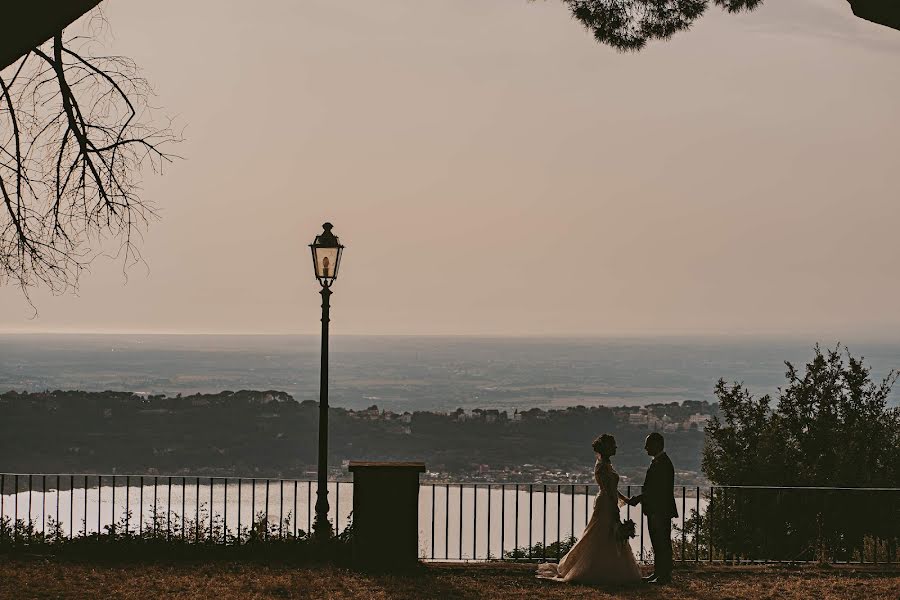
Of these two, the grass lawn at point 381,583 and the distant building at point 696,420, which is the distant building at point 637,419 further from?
the grass lawn at point 381,583

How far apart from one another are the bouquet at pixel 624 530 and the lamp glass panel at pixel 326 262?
4.53 meters

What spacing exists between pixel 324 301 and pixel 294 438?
54410 millimetres

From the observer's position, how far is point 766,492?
946 inches

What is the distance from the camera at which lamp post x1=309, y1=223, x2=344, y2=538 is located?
40.6ft

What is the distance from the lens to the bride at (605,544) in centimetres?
1076

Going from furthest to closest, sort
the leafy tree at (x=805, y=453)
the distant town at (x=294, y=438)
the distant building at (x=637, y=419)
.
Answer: the distant building at (x=637, y=419), the distant town at (x=294, y=438), the leafy tree at (x=805, y=453)

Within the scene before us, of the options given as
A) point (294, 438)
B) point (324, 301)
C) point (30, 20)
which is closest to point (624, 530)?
point (324, 301)

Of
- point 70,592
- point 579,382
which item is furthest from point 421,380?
point 70,592

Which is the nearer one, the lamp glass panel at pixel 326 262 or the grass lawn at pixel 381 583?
the grass lawn at pixel 381 583

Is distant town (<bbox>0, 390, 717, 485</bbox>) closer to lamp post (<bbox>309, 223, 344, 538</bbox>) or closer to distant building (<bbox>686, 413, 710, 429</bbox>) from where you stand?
distant building (<bbox>686, 413, 710, 429</bbox>)

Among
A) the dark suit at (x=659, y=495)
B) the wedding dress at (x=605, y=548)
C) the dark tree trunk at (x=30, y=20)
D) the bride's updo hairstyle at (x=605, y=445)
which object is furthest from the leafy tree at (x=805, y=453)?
the dark tree trunk at (x=30, y=20)

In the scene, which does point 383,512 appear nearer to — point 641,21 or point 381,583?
point 381,583

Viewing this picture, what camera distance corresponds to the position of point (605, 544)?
10820 millimetres

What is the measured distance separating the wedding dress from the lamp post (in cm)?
301
